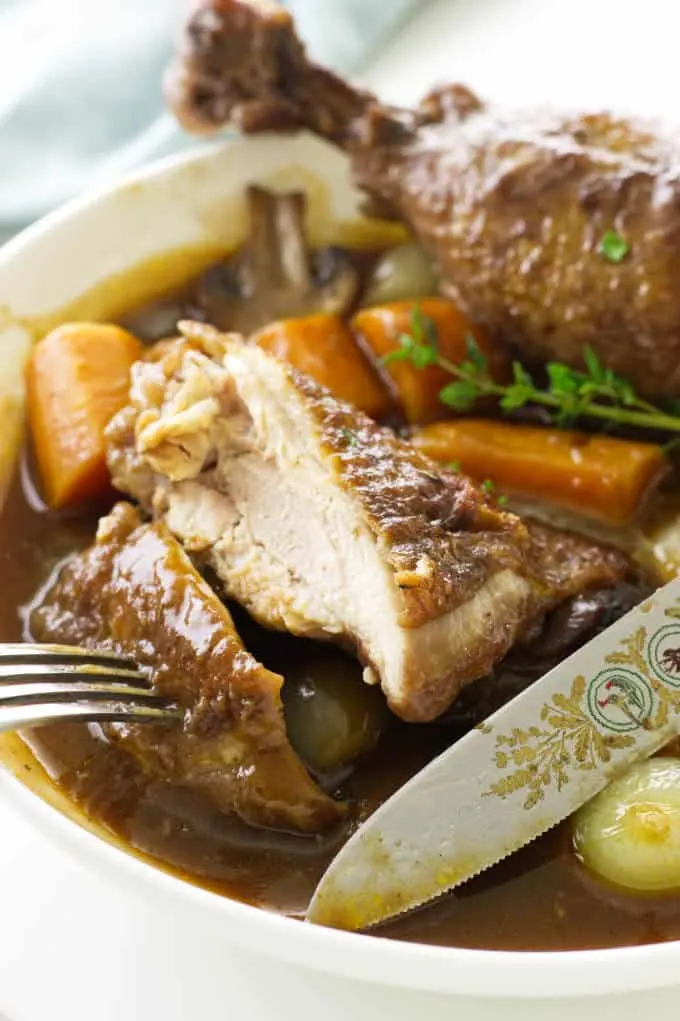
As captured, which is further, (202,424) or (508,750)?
(202,424)

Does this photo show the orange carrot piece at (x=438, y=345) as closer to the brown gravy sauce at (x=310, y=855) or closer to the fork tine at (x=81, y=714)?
the brown gravy sauce at (x=310, y=855)

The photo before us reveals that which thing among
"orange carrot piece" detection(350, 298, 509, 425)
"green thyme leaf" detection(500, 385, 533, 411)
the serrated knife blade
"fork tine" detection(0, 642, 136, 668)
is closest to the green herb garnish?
"green thyme leaf" detection(500, 385, 533, 411)

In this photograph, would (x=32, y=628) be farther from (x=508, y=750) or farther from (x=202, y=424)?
(x=508, y=750)

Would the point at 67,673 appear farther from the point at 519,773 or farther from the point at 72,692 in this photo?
the point at 519,773

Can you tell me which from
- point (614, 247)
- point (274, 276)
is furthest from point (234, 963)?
point (274, 276)

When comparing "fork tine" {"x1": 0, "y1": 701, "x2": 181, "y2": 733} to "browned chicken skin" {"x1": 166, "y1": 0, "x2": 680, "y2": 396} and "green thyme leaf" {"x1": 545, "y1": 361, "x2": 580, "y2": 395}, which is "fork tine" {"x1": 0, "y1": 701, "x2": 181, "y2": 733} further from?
"browned chicken skin" {"x1": 166, "y1": 0, "x2": 680, "y2": 396}

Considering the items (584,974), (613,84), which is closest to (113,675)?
(584,974)
